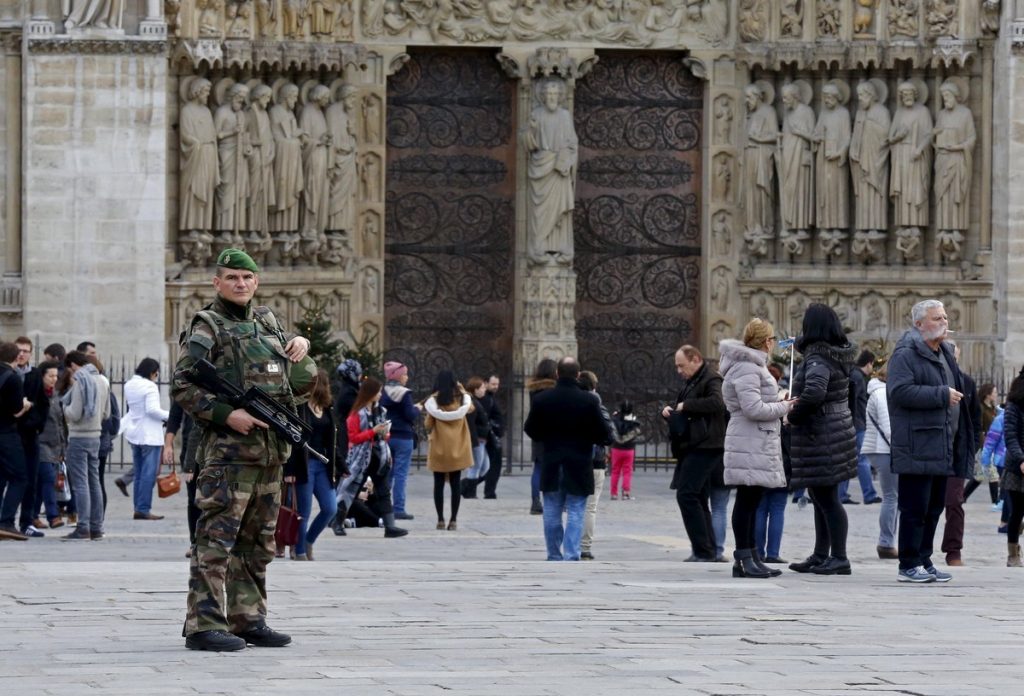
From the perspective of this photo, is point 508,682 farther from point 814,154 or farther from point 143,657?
point 814,154

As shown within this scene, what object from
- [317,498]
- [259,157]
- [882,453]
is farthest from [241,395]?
[259,157]

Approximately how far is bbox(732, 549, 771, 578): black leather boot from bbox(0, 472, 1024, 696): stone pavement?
11 cm

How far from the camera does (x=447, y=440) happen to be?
18.1 metres

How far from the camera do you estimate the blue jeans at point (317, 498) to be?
1494 cm

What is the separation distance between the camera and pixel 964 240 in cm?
2558

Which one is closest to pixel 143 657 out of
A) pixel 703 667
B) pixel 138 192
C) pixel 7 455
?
pixel 703 667

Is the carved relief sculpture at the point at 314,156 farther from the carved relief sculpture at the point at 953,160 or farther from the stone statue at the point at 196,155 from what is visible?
the carved relief sculpture at the point at 953,160

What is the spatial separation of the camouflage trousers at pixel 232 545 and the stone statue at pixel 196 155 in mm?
14940

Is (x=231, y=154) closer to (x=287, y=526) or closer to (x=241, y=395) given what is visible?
(x=287, y=526)

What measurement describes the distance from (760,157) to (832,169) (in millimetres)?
853

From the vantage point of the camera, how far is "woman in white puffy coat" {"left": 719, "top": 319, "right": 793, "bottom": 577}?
42.3ft

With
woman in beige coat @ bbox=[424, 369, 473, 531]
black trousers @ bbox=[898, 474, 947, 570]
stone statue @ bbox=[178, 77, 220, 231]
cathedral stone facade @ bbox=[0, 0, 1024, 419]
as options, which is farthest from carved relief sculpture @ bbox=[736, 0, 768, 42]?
black trousers @ bbox=[898, 474, 947, 570]

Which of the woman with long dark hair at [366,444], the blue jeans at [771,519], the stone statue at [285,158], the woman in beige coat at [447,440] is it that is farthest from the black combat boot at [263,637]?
the stone statue at [285,158]

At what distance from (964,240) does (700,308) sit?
3.14m
